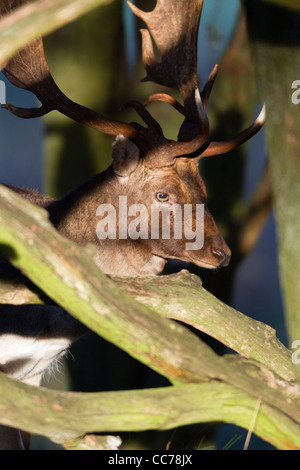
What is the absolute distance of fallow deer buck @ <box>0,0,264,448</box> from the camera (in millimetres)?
3031

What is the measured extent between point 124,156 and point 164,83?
68 centimetres

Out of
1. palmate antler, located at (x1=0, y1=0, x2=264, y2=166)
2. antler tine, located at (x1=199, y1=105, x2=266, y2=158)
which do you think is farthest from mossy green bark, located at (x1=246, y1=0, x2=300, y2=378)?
antler tine, located at (x1=199, y1=105, x2=266, y2=158)

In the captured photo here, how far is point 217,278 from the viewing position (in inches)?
185

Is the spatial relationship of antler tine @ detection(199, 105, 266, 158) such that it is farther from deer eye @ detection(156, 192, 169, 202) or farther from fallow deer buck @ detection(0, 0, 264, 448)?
deer eye @ detection(156, 192, 169, 202)

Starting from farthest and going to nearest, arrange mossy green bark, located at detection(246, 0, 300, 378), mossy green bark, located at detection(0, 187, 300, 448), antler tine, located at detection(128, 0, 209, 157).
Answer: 1. antler tine, located at detection(128, 0, 209, 157)
2. mossy green bark, located at detection(246, 0, 300, 378)
3. mossy green bark, located at detection(0, 187, 300, 448)

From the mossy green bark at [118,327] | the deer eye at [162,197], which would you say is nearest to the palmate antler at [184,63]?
the deer eye at [162,197]

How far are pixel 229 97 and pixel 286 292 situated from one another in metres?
3.28

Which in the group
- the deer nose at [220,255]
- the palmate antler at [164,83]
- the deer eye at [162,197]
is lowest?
the deer nose at [220,255]

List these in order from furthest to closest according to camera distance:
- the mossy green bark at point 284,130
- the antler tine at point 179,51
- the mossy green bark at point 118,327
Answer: the antler tine at point 179,51, the mossy green bark at point 284,130, the mossy green bark at point 118,327

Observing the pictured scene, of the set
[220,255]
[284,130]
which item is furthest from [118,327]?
[220,255]

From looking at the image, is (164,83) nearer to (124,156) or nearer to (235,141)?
(235,141)

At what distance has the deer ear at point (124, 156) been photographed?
3080 millimetres

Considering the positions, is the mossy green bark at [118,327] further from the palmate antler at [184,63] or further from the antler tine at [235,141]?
the antler tine at [235,141]

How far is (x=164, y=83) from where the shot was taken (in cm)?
354
